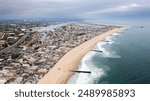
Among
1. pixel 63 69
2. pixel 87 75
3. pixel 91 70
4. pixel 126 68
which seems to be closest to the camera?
pixel 87 75

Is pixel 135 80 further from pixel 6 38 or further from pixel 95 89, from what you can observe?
pixel 6 38

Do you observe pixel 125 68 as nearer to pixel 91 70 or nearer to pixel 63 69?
pixel 91 70

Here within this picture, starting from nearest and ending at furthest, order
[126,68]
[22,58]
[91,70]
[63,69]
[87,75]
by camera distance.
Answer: [87,75] < [63,69] < [91,70] < [126,68] < [22,58]

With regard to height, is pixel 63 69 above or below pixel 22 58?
below

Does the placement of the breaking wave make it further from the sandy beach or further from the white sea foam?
the sandy beach

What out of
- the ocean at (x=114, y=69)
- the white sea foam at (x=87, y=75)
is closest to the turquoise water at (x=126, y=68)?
the ocean at (x=114, y=69)

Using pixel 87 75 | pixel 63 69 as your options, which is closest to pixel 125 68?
pixel 87 75

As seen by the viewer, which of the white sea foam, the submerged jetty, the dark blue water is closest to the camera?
the white sea foam

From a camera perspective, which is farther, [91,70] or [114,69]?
[114,69]

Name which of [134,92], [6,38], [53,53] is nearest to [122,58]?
[53,53]

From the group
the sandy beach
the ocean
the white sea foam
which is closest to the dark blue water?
the ocean

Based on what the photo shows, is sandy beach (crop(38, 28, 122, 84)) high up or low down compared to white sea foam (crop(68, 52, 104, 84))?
up

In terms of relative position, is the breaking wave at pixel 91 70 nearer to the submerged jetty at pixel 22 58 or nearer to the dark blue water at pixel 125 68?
the dark blue water at pixel 125 68
